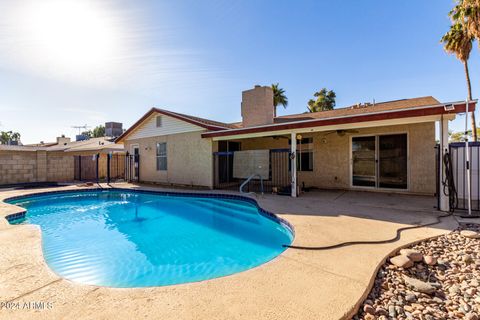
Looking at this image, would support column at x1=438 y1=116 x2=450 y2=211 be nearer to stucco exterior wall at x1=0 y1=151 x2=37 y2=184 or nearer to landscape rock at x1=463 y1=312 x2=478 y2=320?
landscape rock at x1=463 y1=312 x2=478 y2=320

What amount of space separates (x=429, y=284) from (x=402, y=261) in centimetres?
49

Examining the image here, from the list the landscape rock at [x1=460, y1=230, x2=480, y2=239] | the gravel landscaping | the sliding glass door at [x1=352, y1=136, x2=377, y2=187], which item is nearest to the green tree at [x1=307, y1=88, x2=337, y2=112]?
the sliding glass door at [x1=352, y1=136, x2=377, y2=187]

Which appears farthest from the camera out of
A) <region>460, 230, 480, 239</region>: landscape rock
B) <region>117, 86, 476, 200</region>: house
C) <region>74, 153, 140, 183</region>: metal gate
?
<region>74, 153, 140, 183</region>: metal gate

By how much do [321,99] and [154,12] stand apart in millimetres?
23706

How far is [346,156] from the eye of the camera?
10367 millimetres

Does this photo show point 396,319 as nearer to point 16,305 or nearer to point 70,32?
point 16,305

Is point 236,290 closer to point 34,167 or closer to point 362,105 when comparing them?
point 362,105

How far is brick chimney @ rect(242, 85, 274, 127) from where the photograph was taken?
12477 millimetres

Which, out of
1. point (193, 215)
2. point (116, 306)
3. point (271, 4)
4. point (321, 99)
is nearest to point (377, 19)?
point (271, 4)

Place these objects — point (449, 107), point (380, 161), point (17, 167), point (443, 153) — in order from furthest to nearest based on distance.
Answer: point (17, 167), point (380, 161), point (443, 153), point (449, 107)

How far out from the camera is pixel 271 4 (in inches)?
370

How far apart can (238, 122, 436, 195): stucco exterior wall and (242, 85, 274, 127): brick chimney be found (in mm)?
1302

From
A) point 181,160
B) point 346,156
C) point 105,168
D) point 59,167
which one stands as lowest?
point 105,168

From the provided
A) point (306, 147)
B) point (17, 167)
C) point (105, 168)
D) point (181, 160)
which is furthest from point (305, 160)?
point (17, 167)
